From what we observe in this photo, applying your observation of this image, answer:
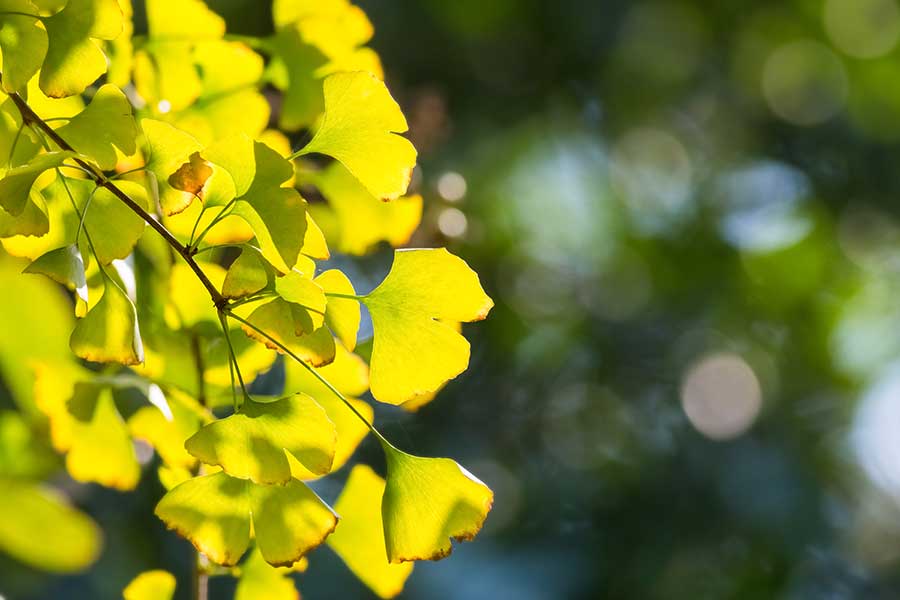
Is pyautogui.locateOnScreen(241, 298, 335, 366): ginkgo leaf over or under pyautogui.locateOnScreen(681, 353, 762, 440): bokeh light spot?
over

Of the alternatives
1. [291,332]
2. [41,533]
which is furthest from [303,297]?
[41,533]

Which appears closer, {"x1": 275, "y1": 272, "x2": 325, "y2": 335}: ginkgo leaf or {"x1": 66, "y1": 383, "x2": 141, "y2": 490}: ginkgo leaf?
{"x1": 275, "y1": 272, "x2": 325, "y2": 335}: ginkgo leaf

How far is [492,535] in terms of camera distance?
1.09 m

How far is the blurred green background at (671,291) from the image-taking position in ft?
3.59

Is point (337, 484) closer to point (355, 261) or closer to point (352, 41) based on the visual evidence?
point (355, 261)

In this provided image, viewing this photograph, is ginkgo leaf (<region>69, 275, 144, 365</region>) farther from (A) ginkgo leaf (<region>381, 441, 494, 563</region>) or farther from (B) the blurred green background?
(B) the blurred green background

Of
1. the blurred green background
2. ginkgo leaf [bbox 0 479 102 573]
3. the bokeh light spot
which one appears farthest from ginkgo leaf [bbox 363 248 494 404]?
the bokeh light spot

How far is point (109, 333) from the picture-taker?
9.4 inches

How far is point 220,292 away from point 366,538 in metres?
0.10

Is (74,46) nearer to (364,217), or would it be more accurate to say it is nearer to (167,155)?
(167,155)

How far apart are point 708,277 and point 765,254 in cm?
7

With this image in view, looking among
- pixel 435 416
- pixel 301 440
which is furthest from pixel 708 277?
pixel 301 440

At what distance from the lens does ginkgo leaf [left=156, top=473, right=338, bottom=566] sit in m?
0.25

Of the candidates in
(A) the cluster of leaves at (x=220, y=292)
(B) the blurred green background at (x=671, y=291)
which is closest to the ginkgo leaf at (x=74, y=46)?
(A) the cluster of leaves at (x=220, y=292)
